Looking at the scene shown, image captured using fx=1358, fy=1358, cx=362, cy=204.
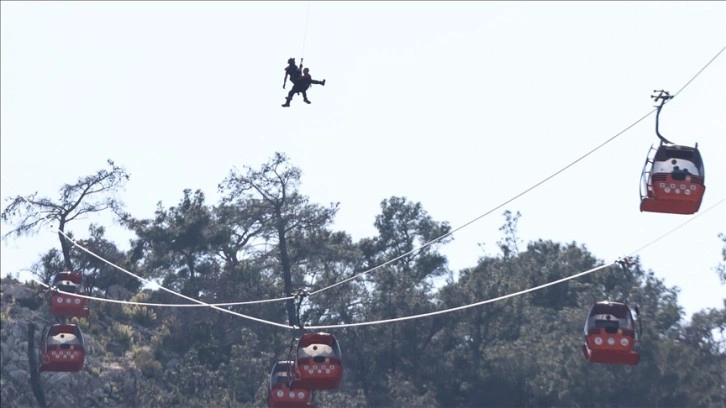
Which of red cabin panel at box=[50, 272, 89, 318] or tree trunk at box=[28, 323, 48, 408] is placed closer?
red cabin panel at box=[50, 272, 89, 318]

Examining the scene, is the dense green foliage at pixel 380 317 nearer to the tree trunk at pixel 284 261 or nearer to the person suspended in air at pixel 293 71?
the tree trunk at pixel 284 261

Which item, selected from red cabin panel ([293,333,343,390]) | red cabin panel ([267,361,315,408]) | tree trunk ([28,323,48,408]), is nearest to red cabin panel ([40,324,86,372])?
red cabin panel ([267,361,315,408])

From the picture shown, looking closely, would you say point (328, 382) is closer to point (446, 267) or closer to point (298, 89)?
point (298, 89)

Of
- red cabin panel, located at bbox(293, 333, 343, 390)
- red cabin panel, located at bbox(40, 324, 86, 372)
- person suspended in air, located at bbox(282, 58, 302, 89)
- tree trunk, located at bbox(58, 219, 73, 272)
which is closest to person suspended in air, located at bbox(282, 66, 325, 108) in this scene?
person suspended in air, located at bbox(282, 58, 302, 89)

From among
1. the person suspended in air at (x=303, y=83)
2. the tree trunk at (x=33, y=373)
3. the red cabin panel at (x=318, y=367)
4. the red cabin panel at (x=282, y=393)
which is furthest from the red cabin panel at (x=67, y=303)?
the person suspended in air at (x=303, y=83)

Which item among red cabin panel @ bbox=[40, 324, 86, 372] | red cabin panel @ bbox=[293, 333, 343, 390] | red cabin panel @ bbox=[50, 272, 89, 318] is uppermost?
red cabin panel @ bbox=[50, 272, 89, 318]

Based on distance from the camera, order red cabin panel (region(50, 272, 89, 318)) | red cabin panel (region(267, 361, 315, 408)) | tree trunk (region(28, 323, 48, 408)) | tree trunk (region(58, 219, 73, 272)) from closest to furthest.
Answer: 1. red cabin panel (region(267, 361, 315, 408))
2. red cabin panel (region(50, 272, 89, 318))
3. tree trunk (region(28, 323, 48, 408))
4. tree trunk (region(58, 219, 73, 272))

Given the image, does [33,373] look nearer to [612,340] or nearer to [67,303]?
[67,303]

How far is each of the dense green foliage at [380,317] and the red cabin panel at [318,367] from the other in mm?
22796

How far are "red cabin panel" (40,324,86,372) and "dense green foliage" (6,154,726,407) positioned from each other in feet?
41.1

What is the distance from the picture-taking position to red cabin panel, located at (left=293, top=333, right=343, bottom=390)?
32031 mm

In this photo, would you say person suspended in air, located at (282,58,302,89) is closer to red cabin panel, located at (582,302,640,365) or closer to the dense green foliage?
red cabin panel, located at (582,302,640,365)

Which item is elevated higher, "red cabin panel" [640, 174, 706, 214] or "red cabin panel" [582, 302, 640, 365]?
"red cabin panel" [640, 174, 706, 214]

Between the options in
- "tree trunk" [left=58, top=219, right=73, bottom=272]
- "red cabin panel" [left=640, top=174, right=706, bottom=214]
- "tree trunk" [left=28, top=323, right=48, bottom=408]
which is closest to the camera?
"red cabin panel" [left=640, top=174, right=706, bottom=214]
